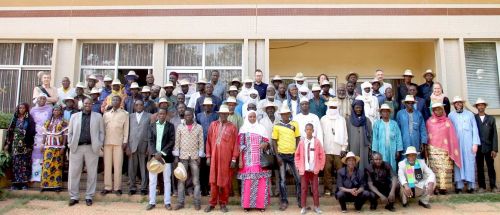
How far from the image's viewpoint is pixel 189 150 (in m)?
6.99

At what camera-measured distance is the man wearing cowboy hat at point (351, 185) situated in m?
6.79

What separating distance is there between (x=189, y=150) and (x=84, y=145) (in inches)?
73.0

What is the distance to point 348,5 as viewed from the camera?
33.1 feet

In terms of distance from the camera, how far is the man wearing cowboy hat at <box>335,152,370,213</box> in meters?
6.79

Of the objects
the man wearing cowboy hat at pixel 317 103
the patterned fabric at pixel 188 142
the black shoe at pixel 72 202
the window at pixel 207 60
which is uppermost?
the window at pixel 207 60

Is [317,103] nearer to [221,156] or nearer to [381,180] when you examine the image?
[381,180]

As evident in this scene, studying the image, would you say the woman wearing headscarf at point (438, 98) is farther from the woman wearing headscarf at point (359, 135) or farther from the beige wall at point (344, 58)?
the beige wall at point (344, 58)

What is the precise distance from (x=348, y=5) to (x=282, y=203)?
17.5 feet

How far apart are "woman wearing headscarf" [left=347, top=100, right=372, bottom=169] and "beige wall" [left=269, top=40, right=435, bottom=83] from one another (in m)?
4.71

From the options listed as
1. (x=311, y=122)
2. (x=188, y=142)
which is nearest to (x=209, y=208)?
(x=188, y=142)

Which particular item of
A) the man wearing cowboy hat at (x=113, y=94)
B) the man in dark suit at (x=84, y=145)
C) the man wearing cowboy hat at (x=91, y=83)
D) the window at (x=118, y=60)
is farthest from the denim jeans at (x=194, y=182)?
the window at (x=118, y=60)

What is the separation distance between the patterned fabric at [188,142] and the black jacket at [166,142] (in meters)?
0.09

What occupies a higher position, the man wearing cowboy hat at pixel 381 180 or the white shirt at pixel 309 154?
the white shirt at pixel 309 154

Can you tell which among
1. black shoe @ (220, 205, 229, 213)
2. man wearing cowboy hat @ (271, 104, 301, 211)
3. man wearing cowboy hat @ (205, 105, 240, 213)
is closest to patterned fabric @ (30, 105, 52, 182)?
man wearing cowboy hat @ (205, 105, 240, 213)
